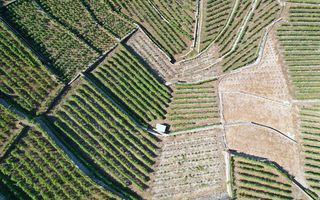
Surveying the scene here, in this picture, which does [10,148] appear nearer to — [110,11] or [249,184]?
[110,11]

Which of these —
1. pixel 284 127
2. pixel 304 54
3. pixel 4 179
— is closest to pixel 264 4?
pixel 304 54

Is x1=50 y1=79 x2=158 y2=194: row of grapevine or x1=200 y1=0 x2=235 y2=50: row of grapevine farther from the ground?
x1=200 y1=0 x2=235 y2=50: row of grapevine

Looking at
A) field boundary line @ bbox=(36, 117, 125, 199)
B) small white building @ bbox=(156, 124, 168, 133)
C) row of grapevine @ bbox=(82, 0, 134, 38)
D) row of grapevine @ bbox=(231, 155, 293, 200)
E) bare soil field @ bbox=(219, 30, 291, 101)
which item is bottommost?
field boundary line @ bbox=(36, 117, 125, 199)

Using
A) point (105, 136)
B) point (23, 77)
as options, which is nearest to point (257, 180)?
point (105, 136)

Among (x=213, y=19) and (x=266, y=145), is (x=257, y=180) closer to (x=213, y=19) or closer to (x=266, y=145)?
(x=266, y=145)

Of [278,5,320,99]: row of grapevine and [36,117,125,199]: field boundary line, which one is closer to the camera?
[36,117,125,199]: field boundary line

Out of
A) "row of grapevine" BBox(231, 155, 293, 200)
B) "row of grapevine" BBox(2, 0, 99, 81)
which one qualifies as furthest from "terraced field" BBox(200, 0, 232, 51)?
"row of grapevine" BBox(231, 155, 293, 200)

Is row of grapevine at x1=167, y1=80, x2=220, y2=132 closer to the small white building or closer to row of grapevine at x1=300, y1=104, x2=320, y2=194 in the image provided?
the small white building
